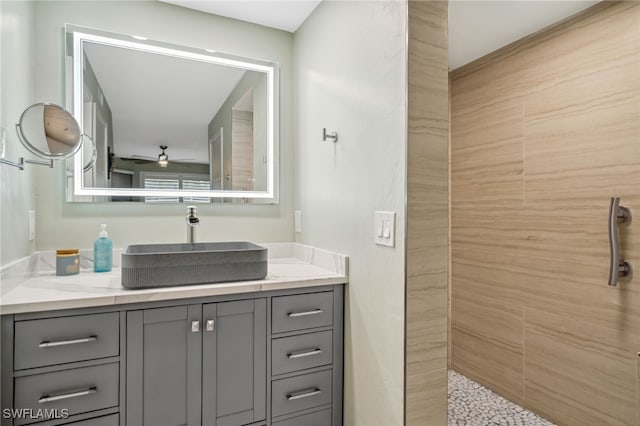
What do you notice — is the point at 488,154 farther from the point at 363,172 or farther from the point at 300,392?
the point at 300,392

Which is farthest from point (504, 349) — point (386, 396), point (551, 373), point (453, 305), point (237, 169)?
point (237, 169)

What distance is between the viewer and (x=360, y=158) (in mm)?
1550

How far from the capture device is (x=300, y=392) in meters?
1.60

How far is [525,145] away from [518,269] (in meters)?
0.77

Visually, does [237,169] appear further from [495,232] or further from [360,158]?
[495,232]

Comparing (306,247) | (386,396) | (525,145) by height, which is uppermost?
(525,145)

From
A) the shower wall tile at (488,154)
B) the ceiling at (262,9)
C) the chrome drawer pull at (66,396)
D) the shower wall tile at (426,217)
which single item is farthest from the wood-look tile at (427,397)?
the ceiling at (262,9)

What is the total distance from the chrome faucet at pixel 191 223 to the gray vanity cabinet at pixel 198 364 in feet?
1.79

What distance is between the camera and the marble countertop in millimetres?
1223

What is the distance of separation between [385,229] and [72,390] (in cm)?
127

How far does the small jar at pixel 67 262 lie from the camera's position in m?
1.61

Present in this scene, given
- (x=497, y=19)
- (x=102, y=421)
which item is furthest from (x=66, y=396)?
(x=497, y=19)

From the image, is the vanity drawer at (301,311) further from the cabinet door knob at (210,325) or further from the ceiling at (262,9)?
the ceiling at (262,9)

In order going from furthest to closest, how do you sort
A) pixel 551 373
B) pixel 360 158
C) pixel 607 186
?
1. pixel 551 373
2. pixel 607 186
3. pixel 360 158
